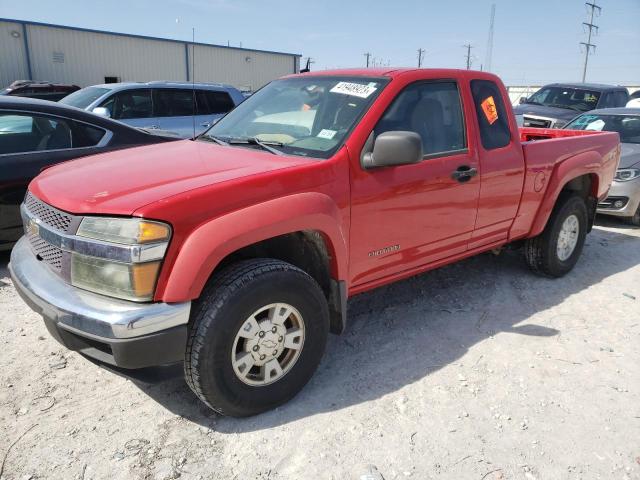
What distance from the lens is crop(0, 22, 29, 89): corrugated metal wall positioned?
75.3ft

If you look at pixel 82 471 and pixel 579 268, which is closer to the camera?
pixel 82 471

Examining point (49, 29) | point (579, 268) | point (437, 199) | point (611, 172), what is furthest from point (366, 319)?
point (49, 29)

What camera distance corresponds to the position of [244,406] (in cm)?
259

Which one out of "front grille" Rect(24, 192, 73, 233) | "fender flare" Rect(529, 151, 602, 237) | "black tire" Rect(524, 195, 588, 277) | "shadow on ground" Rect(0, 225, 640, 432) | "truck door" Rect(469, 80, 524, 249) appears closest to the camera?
"front grille" Rect(24, 192, 73, 233)

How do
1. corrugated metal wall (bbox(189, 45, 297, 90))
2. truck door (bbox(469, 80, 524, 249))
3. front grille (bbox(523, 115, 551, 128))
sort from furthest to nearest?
corrugated metal wall (bbox(189, 45, 297, 90)), front grille (bbox(523, 115, 551, 128)), truck door (bbox(469, 80, 524, 249))

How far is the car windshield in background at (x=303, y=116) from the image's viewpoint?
9.94 ft

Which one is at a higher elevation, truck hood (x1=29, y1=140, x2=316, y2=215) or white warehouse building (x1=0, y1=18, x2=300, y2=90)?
white warehouse building (x1=0, y1=18, x2=300, y2=90)

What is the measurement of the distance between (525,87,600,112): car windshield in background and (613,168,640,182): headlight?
19.0ft

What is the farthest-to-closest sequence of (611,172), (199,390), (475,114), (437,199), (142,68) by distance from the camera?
1. (142,68)
2. (611,172)
3. (475,114)
4. (437,199)
5. (199,390)

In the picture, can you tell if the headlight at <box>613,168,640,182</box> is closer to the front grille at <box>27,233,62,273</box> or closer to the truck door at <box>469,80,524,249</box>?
the truck door at <box>469,80,524,249</box>


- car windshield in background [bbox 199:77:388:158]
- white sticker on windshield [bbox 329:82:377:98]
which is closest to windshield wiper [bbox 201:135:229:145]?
car windshield in background [bbox 199:77:388:158]

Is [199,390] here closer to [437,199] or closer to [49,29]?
[437,199]

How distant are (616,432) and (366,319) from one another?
1752 mm

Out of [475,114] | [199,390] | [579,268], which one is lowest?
[579,268]
